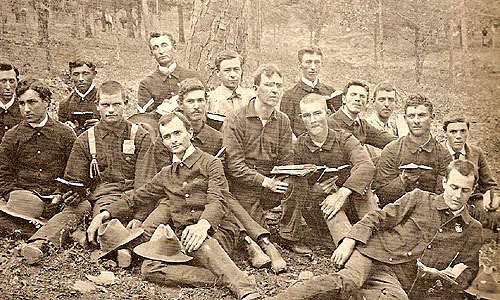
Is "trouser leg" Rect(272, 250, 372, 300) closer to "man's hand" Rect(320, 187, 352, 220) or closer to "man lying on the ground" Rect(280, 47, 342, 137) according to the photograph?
"man's hand" Rect(320, 187, 352, 220)

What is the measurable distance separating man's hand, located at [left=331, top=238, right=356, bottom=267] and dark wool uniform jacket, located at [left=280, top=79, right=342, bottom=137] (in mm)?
771

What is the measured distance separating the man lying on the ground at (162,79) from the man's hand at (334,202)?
1.17 metres

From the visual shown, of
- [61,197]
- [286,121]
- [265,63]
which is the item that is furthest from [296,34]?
[61,197]

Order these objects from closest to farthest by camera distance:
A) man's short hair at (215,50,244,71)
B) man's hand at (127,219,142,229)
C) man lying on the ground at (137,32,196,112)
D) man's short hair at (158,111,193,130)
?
man's short hair at (158,111,193,130) → man's hand at (127,219,142,229) → man's short hair at (215,50,244,71) → man lying on the ground at (137,32,196,112)

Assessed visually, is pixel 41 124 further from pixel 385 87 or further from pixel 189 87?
pixel 385 87

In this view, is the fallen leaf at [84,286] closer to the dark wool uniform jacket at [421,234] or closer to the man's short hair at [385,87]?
the dark wool uniform jacket at [421,234]

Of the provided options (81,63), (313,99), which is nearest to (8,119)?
(81,63)

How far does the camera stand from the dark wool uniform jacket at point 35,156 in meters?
3.71

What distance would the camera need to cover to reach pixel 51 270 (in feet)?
11.1

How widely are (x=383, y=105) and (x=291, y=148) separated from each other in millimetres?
599

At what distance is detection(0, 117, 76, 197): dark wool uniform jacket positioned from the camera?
3.71 meters

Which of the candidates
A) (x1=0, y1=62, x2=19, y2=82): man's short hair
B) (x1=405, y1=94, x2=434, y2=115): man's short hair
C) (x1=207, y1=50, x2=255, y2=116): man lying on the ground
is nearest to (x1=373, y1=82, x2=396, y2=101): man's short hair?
(x1=405, y1=94, x2=434, y2=115): man's short hair

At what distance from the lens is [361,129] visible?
358 centimetres

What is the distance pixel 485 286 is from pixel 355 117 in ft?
3.84
